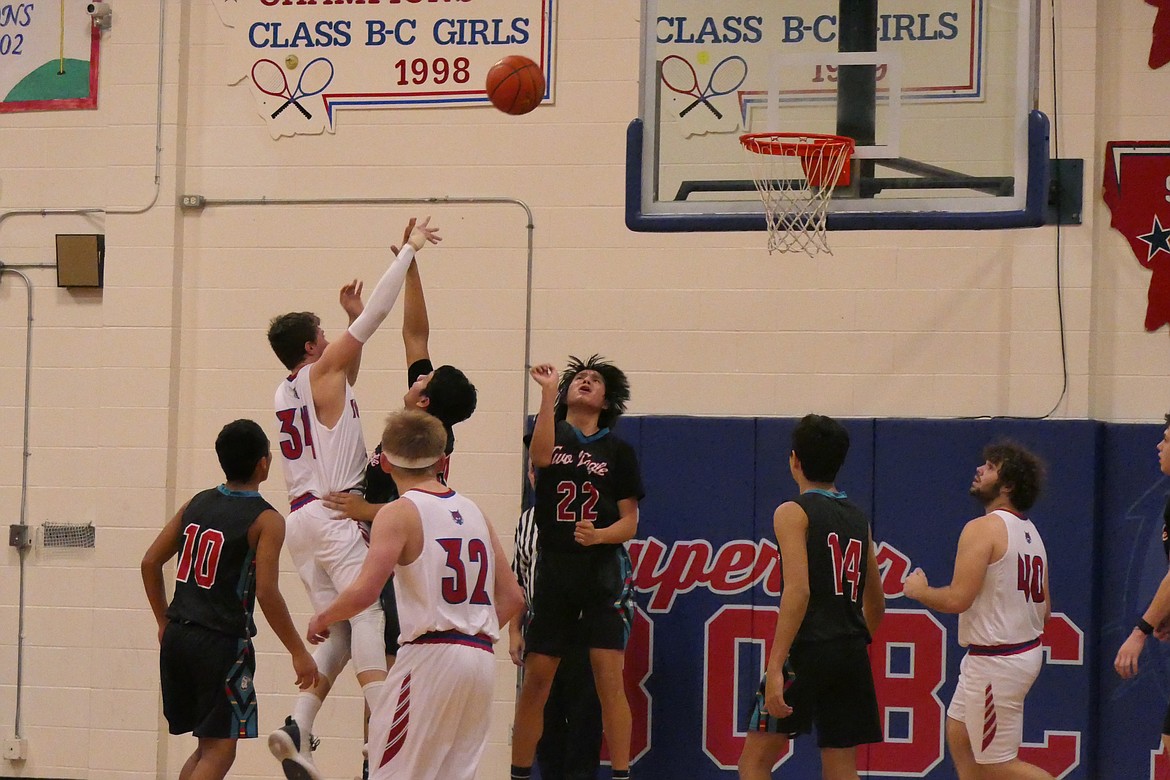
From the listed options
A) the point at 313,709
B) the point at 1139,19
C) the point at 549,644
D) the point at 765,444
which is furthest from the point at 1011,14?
the point at 313,709

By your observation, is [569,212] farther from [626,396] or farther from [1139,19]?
[1139,19]

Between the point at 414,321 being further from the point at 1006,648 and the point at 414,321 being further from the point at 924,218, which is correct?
the point at 1006,648

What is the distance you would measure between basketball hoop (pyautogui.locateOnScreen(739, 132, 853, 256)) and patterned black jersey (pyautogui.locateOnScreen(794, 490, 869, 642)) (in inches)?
60.3

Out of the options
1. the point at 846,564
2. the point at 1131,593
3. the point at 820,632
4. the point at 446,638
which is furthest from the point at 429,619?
the point at 1131,593

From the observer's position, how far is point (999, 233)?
7.46 m

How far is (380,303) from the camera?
5.84m

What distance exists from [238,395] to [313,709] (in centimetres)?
276

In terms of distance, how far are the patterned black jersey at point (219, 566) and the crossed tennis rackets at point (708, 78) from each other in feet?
9.49

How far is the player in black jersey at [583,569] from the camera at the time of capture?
21.8 feet

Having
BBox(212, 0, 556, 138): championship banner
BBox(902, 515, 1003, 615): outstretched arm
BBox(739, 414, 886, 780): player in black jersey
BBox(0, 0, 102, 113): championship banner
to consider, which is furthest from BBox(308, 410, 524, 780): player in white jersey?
BBox(0, 0, 102, 113): championship banner

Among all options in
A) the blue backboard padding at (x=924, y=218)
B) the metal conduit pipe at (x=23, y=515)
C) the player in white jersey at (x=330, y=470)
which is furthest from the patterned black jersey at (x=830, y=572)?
the metal conduit pipe at (x=23, y=515)

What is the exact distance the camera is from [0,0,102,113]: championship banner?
27.2ft

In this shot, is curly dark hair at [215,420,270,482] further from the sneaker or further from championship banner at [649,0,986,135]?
championship banner at [649,0,986,135]

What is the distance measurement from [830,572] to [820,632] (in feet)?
0.83
